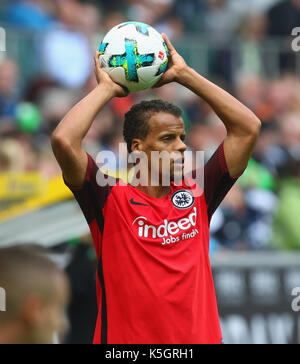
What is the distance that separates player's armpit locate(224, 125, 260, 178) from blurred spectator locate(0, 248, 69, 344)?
5.61ft

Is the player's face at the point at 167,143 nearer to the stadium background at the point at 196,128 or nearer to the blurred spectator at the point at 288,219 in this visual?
the stadium background at the point at 196,128

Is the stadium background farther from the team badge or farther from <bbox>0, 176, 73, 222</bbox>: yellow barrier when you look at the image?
the team badge

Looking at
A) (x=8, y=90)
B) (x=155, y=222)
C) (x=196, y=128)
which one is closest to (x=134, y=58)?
(x=155, y=222)

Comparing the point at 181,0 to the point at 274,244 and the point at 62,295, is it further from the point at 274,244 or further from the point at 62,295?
the point at 62,295

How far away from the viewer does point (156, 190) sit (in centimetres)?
487

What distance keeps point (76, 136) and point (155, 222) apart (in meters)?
0.72

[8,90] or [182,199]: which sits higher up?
[8,90]

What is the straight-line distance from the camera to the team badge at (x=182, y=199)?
4.78 metres

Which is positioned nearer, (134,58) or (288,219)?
(134,58)

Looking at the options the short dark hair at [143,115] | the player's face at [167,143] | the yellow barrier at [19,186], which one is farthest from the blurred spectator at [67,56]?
the player's face at [167,143]

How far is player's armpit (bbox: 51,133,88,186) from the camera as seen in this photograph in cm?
450

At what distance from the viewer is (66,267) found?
7.93 meters

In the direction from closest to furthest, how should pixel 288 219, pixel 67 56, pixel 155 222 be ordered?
1. pixel 155 222
2. pixel 288 219
3. pixel 67 56

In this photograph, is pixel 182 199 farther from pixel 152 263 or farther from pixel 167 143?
pixel 152 263
